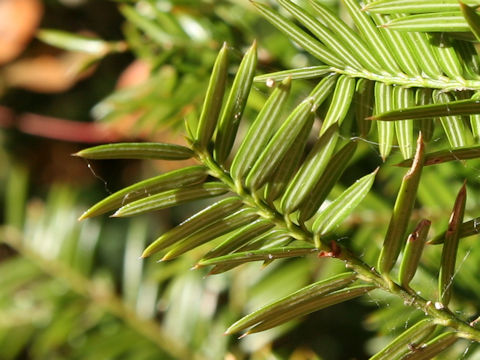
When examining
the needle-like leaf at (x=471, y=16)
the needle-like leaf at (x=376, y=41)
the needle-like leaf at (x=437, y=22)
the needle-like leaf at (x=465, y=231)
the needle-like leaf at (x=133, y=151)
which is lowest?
the needle-like leaf at (x=133, y=151)

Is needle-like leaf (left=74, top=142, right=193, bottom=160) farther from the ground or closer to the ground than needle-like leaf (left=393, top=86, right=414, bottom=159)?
closer to the ground

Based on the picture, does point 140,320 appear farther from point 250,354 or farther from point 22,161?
point 22,161

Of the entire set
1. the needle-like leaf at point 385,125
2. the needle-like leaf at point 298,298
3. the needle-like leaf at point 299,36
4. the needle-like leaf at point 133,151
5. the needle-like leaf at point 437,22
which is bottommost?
the needle-like leaf at point 298,298

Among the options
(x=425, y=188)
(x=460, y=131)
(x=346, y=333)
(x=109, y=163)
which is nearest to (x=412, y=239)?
(x=460, y=131)

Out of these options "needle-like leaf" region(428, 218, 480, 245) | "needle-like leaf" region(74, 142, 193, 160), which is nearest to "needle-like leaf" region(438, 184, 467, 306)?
"needle-like leaf" region(428, 218, 480, 245)

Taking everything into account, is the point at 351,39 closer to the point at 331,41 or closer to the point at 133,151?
the point at 331,41

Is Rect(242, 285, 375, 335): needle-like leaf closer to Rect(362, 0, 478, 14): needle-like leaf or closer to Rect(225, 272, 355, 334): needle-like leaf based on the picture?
Rect(225, 272, 355, 334): needle-like leaf

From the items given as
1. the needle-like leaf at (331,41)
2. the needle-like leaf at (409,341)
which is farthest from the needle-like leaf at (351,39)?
the needle-like leaf at (409,341)

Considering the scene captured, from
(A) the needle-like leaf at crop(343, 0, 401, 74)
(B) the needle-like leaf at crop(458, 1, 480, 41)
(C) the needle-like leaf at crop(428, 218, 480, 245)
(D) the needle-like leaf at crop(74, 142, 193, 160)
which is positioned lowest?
(D) the needle-like leaf at crop(74, 142, 193, 160)

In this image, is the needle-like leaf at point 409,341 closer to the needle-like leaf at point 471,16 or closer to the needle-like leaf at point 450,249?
the needle-like leaf at point 450,249

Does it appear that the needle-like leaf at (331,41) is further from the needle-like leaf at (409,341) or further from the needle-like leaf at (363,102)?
the needle-like leaf at (409,341)

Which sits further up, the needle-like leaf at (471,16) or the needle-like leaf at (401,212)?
the needle-like leaf at (471,16)
